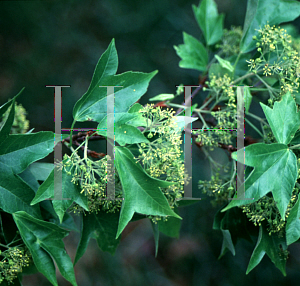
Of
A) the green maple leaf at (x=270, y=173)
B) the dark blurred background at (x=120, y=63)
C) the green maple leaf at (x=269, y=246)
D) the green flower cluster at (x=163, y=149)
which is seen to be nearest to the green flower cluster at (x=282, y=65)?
the green maple leaf at (x=270, y=173)

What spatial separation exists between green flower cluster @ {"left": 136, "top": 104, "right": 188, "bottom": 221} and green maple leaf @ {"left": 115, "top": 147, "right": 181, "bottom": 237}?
0.03m

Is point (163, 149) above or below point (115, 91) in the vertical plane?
below

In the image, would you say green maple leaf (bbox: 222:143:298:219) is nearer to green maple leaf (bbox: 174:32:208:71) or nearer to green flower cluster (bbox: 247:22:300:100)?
green flower cluster (bbox: 247:22:300:100)

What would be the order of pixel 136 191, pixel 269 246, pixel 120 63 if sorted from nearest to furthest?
pixel 136 191
pixel 269 246
pixel 120 63

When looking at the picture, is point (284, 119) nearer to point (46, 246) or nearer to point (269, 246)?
point (269, 246)

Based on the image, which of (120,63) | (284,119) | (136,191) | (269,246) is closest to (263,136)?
(284,119)

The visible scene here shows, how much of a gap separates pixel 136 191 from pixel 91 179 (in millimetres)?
118

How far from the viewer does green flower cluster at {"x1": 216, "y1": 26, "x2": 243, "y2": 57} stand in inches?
47.6

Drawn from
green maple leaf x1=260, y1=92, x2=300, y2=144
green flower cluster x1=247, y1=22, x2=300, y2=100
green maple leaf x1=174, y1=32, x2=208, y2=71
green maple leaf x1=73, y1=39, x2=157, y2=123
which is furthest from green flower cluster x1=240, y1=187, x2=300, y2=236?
green maple leaf x1=174, y1=32, x2=208, y2=71

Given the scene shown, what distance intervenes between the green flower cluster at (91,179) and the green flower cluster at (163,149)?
0.10 metres

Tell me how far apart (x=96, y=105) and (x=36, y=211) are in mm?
321

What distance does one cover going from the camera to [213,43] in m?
1.27

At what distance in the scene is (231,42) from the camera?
1.24m

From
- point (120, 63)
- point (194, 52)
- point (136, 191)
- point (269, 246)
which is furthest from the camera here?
point (120, 63)
